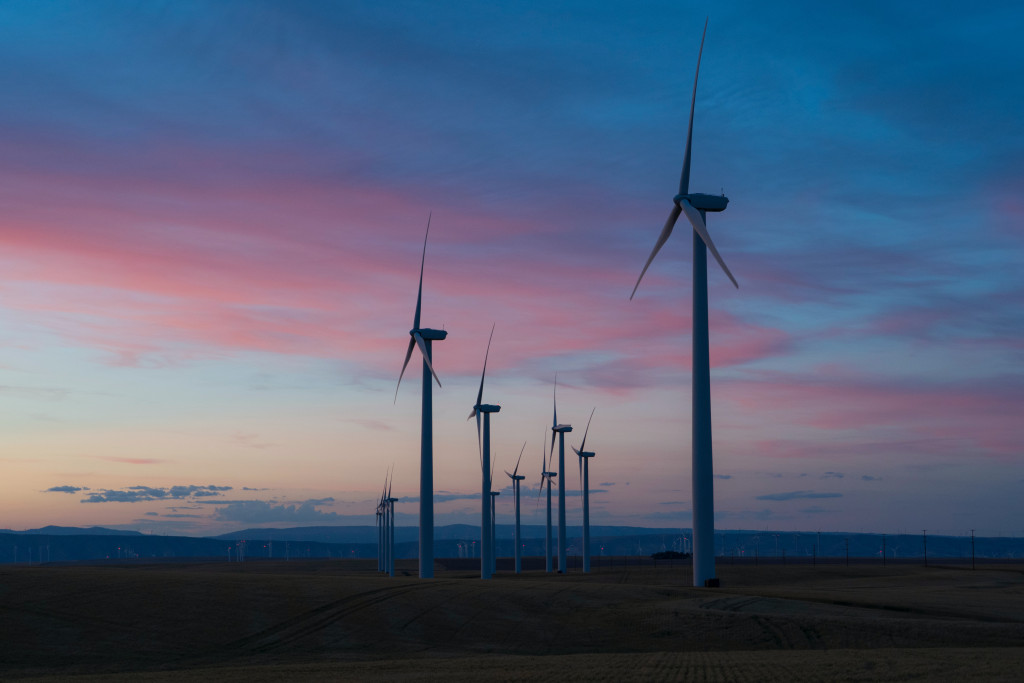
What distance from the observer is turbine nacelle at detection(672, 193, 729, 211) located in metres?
71.2

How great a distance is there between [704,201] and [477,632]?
36.3m

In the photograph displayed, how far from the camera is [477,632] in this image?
50.6m

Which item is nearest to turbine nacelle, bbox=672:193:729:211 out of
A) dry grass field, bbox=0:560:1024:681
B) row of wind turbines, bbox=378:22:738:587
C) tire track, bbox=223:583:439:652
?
row of wind turbines, bbox=378:22:738:587

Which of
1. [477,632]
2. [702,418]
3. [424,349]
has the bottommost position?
[477,632]

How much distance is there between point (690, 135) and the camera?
73.5m

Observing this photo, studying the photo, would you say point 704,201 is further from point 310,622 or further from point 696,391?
point 310,622

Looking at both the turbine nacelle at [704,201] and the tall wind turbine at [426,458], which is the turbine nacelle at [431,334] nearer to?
the tall wind turbine at [426,458]

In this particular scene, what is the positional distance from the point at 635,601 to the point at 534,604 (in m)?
6.33

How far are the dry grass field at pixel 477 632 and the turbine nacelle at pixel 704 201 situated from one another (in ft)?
89.7

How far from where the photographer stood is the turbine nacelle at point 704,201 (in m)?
71.2

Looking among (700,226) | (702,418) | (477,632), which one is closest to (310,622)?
(477,632)

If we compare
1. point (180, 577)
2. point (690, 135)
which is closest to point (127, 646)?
point (180, 577)

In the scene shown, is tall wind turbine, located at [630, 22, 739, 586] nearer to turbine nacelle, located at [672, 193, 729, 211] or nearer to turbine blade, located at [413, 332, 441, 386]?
turbine nacelle, located at [672, 193, 729, 211]

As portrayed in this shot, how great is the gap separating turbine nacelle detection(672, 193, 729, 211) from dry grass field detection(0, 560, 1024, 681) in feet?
89.7
